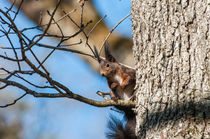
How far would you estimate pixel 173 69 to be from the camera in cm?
153

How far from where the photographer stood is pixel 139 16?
1.78 metres

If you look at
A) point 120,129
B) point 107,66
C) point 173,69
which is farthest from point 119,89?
point 173,69

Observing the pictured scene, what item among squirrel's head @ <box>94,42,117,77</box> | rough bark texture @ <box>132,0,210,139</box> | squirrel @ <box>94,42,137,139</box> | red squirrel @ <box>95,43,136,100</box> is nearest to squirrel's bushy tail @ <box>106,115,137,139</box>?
squirrel @ <box>94,42,137,139</box>

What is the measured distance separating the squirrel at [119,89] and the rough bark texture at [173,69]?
73cm

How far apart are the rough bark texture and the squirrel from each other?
28.5 inches

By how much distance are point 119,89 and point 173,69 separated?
3.87ft

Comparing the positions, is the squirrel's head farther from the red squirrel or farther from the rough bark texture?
the rough bark texture

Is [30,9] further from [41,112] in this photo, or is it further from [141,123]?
[141,123]

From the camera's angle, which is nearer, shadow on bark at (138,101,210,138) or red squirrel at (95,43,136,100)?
shadow on bark at (138,101,210,138)

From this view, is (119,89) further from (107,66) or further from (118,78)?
(107,66)

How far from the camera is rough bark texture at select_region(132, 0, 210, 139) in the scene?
1424 millimetres

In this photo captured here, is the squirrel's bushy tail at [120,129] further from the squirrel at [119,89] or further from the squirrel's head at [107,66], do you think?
the squirrel's head at [107,66]

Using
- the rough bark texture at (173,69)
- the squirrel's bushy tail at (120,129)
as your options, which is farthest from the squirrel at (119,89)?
the rough bark texture at (173,69)

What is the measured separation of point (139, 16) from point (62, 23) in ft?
6.08
